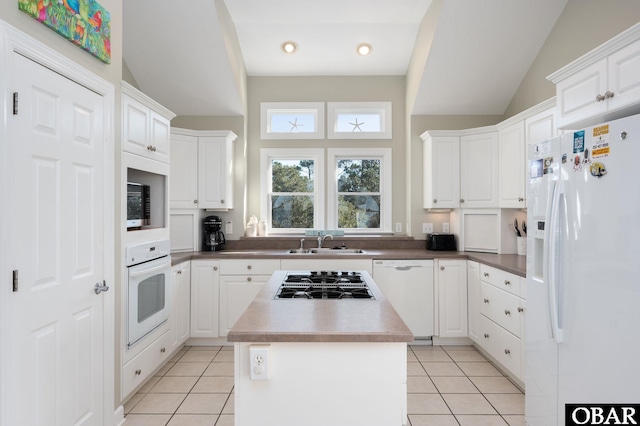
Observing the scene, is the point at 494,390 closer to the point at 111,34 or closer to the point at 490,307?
the point at 490,307

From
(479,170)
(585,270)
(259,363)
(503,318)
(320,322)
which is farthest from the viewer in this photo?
(479,170)

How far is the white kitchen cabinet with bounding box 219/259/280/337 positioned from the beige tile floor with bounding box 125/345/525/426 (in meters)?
0.38

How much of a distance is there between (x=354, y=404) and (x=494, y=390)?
77.3 inches

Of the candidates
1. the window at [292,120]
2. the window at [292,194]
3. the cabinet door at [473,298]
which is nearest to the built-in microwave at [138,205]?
the window at [292,194]

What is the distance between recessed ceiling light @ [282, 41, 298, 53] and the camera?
400 cm

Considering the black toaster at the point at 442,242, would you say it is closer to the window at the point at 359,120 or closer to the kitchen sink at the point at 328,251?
the kitchen sink at the point at 328,251

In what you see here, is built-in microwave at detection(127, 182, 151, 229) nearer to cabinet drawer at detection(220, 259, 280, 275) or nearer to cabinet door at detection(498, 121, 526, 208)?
cabinet drawer at detection(220, 259, 280, 275)

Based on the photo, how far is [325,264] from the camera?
3680mm

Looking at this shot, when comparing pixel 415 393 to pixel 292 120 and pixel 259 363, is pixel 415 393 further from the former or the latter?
pixel 292 120

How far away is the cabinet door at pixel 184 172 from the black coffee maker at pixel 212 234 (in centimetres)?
24

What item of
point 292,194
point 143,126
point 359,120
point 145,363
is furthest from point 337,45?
point 145,363

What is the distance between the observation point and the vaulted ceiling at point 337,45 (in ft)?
10.7

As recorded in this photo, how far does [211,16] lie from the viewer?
3225 millimetres

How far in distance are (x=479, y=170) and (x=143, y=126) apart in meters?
3.22
